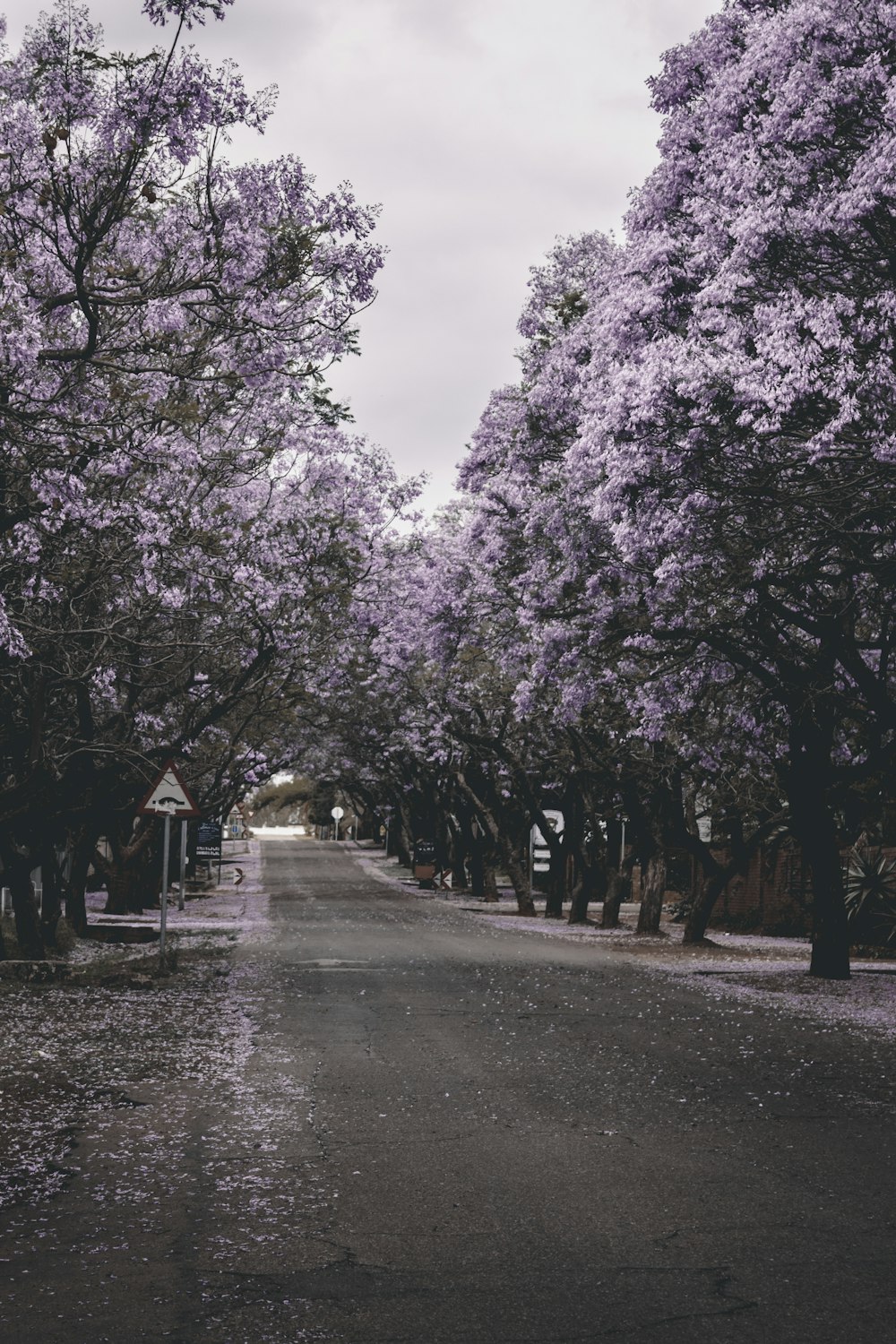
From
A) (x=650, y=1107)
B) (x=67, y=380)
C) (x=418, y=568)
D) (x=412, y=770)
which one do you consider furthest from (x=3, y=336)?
(x=412, y=770)

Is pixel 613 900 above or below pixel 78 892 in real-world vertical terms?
below

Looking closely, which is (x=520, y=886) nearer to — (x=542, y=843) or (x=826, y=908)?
(x=542, y=843)

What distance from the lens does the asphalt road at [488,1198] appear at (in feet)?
17.0

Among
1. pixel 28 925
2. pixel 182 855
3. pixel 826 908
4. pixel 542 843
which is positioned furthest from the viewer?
pixel 542 843

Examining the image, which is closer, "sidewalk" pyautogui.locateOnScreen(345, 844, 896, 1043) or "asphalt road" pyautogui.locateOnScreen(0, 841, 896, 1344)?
"asphalt road" pyautogui.locateOnScreen(0, 841, 896, 1344)

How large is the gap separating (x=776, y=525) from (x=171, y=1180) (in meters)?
9.68

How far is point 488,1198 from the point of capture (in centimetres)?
697

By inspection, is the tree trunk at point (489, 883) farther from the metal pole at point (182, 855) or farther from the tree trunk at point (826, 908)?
the tree trunk at point (826, 908)

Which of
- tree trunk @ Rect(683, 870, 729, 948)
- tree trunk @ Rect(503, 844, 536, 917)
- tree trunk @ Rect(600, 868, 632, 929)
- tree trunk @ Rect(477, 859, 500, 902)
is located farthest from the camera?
tree trunk @ Rect(477, 859, 500, 902)

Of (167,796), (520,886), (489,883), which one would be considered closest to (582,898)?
(520,886)

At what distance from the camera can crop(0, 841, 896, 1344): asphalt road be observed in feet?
17.0

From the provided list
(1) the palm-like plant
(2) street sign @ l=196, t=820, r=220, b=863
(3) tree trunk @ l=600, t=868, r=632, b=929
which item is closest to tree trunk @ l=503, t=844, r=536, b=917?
(3) tree trunk @ l=600, t=868, r=632, b=929

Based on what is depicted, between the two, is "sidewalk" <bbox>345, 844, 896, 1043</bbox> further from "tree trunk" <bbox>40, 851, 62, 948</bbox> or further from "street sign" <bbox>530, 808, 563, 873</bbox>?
"tree trunk" <bbox>40, 851, 62, 948</bbox>

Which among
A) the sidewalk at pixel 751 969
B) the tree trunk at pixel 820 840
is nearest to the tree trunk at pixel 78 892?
the sidewalk at pixel 751 969
